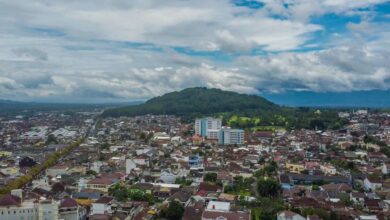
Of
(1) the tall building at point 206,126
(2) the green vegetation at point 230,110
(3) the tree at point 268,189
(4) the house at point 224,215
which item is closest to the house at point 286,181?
(3) the tree at point 268,189

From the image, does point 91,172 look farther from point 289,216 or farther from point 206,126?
point 206,126

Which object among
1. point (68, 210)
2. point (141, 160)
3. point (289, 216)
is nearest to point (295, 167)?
point (141, 160)

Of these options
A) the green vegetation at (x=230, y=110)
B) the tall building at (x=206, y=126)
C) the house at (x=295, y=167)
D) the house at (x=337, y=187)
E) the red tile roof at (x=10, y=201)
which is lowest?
the house at (x=337, y=187)

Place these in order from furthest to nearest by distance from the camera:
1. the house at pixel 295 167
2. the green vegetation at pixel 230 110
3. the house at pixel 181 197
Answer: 1. the green vegetation at pixel 230 110
2. the house at pixel 295 167
3. the house at pixel 181 197

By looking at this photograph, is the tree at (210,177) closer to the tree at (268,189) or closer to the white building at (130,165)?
the tree at (268,189)

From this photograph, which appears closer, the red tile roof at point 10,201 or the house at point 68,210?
the red tile roof at point 10,201

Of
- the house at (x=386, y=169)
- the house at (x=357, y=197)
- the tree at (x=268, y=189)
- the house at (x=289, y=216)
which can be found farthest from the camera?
the house at (x=386, y=169)
